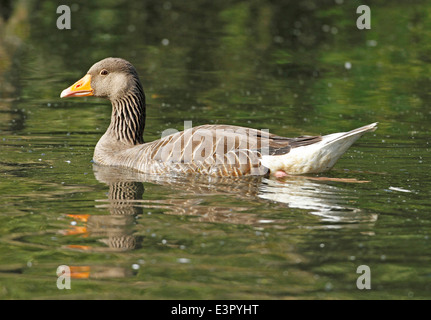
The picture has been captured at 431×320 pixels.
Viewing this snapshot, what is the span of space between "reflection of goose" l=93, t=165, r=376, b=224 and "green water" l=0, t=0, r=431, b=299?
1.2 inches

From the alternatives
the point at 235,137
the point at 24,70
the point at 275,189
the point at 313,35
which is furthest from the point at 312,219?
the point at 313,35

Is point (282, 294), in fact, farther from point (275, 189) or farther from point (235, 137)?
point (235, 137)

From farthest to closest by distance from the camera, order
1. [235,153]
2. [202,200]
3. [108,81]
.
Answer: [108,81]
[235,153]
[202,200]

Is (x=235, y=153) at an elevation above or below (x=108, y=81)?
below

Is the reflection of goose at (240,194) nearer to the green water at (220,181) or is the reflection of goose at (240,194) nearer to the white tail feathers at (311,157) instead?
the green water at (220,181)

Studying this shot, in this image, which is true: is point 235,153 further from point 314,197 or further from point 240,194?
point 314,197

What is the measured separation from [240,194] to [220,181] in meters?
0.84

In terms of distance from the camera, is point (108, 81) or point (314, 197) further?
point (108, 81)

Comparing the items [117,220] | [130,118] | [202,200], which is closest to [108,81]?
[130,118]

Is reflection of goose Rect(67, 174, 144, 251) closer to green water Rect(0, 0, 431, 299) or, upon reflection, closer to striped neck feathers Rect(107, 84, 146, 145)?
green water Rect(0, 0, 431, 299)

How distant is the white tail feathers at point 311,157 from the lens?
10.7 metres

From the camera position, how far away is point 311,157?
10.9 metres

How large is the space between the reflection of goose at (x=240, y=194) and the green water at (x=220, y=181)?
31 mm

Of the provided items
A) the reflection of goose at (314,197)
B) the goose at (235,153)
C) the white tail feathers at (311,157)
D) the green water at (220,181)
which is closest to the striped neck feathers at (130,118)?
the goose at (235,153)
